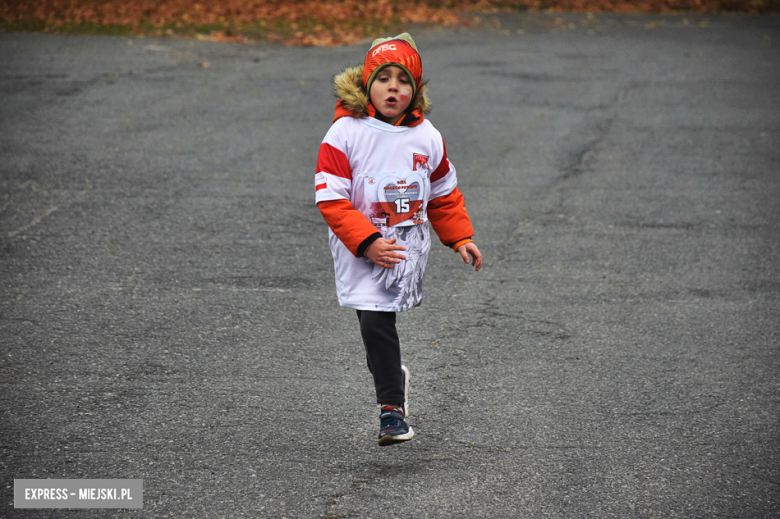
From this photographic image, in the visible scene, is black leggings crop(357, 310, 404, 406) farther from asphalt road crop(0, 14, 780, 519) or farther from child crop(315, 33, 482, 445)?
asphalt road crop(0, 14, 780, 519)

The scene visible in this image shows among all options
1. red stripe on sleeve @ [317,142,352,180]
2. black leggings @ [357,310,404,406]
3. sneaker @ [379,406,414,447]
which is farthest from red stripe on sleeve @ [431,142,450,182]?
sneaker @ [379,406,414,447]

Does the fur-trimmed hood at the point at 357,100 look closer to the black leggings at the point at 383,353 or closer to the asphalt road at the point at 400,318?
the black leggings at the point at 383,353

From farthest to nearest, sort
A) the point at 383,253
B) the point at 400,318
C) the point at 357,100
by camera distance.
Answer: the point at 400,318 < the point at 357,100 < the point at 383,253

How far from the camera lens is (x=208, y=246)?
5406 millimetres

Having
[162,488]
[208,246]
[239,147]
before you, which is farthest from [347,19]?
[162,488]

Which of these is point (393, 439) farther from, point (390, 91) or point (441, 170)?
point (390, 91)

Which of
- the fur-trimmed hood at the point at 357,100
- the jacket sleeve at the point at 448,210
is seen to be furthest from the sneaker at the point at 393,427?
the fur-trimmed hood at the point at 357,100

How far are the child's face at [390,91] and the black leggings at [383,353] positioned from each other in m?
0.84

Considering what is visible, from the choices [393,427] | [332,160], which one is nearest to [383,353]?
[393,427]

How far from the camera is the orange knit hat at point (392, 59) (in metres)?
3.05

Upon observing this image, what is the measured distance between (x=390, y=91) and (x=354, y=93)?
0.48 feet

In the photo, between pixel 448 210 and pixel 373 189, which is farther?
pixel 448 210

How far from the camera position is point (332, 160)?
3.05m

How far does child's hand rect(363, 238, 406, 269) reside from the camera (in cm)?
296
